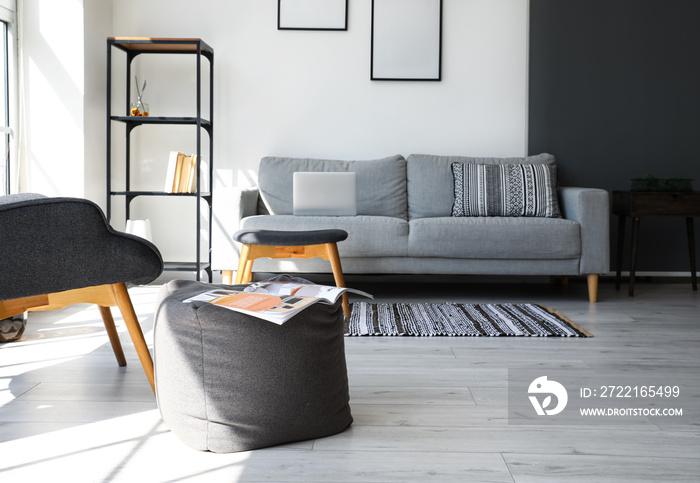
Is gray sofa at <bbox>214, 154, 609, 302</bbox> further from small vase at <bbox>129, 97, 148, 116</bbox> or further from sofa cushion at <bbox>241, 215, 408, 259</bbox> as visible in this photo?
small vase at <bbox>129, 97, 148, 116</bbox>

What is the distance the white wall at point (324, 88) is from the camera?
450 cm

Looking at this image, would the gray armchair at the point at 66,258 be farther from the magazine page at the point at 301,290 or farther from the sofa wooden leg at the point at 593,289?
the sofa wooden leg at the point at 593,289

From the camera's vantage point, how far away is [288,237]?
3.10 metres

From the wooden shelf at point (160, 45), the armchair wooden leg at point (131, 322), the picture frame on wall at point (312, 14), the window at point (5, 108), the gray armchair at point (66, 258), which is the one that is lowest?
the armchair wooden leg at point (131, 322)

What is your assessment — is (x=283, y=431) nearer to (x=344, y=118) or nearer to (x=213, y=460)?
(x=213, y=460)

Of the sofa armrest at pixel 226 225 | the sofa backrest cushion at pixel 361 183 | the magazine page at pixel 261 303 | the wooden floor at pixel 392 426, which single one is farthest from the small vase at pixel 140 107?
the magazine page at pixel 261 303

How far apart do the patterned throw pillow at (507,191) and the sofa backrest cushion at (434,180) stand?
97 millimetres

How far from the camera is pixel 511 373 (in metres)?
2.22

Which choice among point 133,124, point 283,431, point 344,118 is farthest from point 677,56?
point 283,431

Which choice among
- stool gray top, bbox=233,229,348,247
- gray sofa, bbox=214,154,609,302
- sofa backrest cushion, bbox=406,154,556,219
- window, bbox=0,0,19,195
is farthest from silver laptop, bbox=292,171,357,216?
window, bbox=0,0,19,195

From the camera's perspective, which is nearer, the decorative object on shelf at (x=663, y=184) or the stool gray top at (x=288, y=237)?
the stool gray top at (x=288, y=237)

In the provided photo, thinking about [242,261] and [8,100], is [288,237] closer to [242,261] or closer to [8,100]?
[242,261]

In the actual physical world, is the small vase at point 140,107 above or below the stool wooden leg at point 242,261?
above

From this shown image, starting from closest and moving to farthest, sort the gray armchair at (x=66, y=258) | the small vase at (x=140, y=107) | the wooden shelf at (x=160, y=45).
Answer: the gray armchair at (x=66, y=258), the wooden shelf at (x=160, y=45), the small vase at (x=140, y=107)
